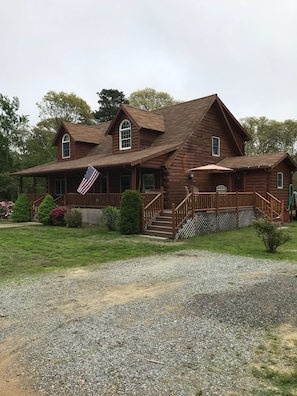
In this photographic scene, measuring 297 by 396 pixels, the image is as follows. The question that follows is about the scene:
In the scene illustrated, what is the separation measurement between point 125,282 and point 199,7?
11.4 meters

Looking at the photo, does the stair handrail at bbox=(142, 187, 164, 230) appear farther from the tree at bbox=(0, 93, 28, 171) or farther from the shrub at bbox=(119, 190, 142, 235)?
the tree at bbox=(0, 93, 28, 171)

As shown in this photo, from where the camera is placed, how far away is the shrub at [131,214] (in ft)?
47.9

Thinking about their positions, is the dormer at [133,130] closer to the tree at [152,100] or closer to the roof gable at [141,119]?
the roof gable at [141,119]

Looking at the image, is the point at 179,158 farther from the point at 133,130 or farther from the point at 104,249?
the point at 104,249

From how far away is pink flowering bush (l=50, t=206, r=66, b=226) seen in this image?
19.1 metres

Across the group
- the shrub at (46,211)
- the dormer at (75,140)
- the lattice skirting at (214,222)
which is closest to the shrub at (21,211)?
the shrub at (46,211)

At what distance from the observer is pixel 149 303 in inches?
218

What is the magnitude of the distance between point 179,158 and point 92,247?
8.73 m

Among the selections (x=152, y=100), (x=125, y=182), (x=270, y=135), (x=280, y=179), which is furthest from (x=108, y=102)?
(x=280, y=179)

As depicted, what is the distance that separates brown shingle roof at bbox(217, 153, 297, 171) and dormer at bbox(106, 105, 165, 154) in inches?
182

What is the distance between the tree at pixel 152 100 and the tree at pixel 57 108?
8944 mm

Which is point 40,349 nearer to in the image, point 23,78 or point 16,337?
point 16,337

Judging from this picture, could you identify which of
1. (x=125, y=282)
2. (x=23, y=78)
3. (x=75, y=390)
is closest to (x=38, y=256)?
(x=125, y=282)

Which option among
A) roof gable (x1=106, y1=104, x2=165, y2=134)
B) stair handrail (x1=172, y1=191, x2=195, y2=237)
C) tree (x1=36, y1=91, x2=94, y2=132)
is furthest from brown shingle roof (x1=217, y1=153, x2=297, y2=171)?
tree (x1=36, y1=91, x2=94, y2=132)
